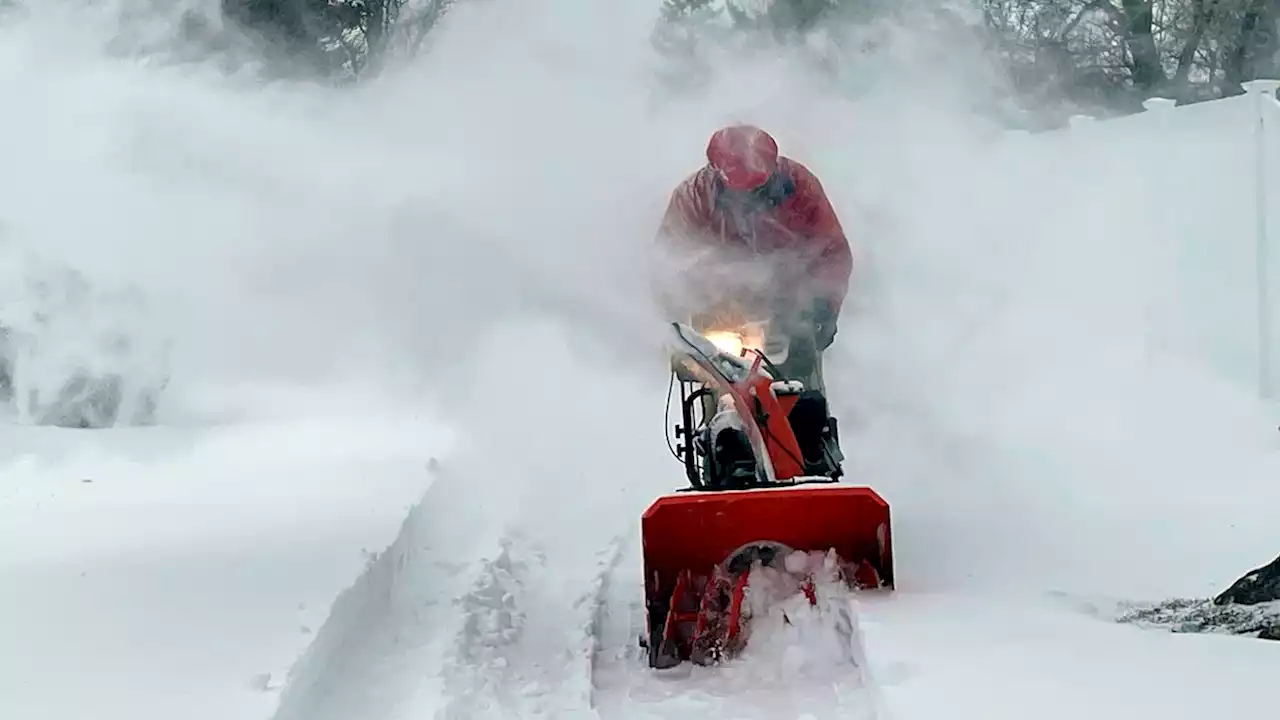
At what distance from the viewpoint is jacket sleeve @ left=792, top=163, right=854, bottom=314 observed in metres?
7.02

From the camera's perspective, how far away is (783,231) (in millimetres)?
7004

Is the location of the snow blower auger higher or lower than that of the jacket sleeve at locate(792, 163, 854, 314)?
lower

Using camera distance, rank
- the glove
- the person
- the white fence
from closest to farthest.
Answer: the person < the glove < the white fence

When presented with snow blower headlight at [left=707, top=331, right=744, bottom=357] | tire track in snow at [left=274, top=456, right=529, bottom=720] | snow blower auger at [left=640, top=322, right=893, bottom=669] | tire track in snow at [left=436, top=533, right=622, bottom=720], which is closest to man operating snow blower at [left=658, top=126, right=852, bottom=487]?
snow blower headlight at [left=707, top=331, right=744, bottom=357]

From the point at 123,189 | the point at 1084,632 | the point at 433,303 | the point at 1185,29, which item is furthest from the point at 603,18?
the point at 1185,29

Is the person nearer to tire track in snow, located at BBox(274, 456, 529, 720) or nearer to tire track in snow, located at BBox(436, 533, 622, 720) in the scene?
tire track in snow, located at BBox(436, 533, 622, 720)

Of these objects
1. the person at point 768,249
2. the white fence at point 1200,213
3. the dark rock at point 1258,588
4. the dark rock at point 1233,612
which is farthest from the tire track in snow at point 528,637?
the white fence at point 1200,213

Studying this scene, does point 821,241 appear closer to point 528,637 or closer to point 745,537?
point 745,537

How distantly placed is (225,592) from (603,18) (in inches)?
309

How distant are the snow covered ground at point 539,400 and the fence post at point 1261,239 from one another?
0.27m

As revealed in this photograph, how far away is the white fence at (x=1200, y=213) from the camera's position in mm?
11289

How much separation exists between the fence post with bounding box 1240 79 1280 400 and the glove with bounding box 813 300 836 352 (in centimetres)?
557

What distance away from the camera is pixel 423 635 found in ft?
18.5

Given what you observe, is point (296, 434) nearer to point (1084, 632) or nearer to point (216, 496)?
point (216, 496)
